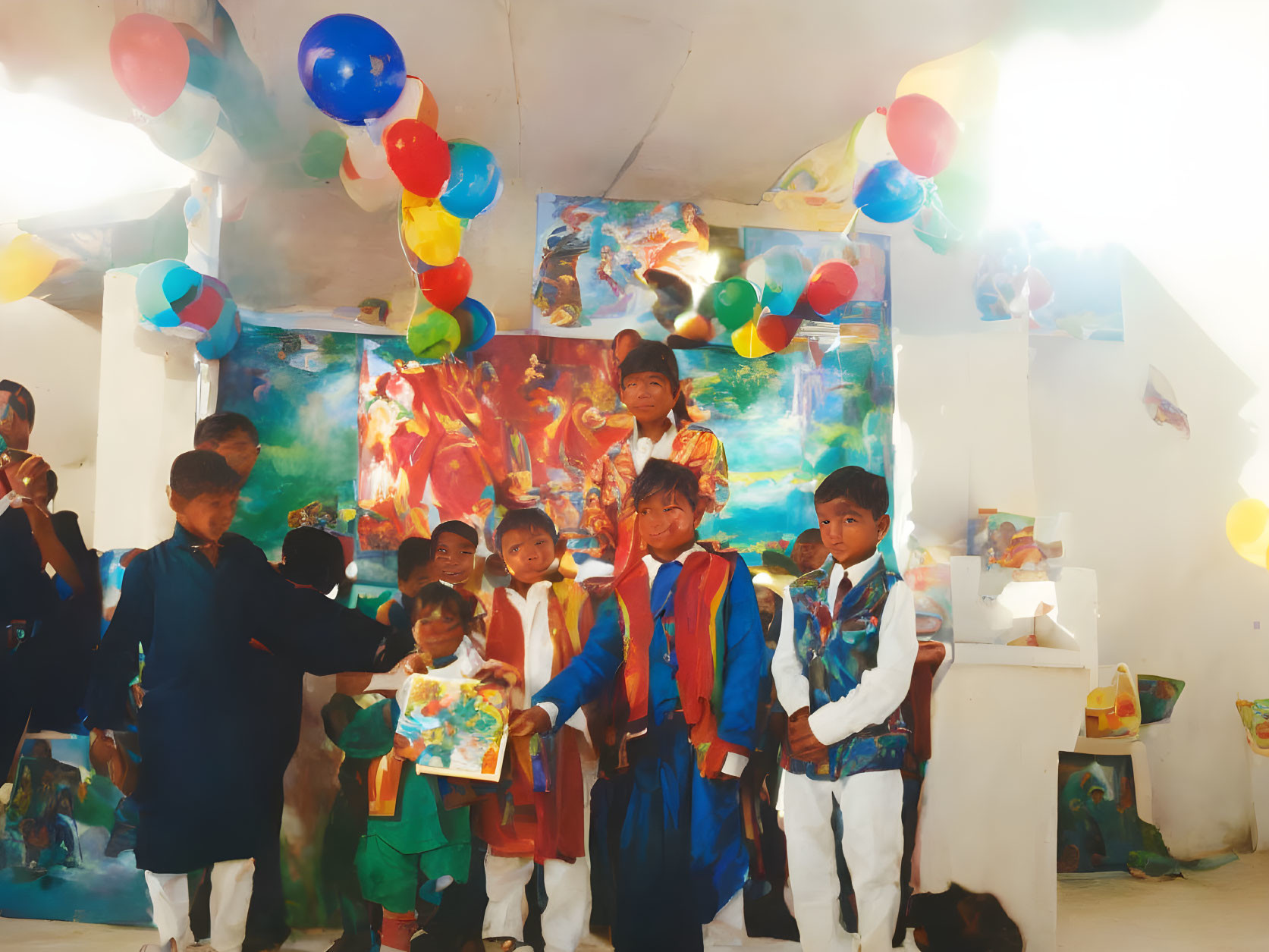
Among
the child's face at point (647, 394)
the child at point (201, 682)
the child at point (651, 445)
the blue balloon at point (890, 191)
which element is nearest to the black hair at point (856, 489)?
the child at point (651, 445)

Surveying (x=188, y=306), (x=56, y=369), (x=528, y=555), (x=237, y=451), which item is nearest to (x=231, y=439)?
(x=237, y=451)

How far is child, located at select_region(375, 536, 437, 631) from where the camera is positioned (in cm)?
252

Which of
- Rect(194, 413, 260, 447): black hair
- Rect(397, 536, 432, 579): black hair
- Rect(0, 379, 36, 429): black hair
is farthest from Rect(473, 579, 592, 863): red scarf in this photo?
Rect(0, 379, 36, 429): black hair

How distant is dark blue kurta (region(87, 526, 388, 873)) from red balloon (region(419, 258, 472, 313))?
0.91 m

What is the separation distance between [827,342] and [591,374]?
0.74 meters

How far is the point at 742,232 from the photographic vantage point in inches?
107

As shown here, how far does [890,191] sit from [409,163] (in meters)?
1.29

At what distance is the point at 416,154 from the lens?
2.19m

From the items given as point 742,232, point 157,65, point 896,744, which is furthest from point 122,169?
point 896,744

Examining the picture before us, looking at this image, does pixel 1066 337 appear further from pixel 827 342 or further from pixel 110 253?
pixel 110 253

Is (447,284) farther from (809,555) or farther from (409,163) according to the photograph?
(809,555)

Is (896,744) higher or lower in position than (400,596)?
lower

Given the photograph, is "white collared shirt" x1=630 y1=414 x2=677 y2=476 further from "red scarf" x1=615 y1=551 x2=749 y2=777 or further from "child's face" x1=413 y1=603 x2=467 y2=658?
"child's face" x1=413 y1=603 x2=467 y2=658

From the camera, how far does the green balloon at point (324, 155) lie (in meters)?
2.52
